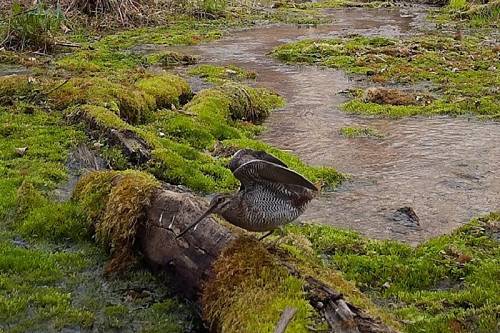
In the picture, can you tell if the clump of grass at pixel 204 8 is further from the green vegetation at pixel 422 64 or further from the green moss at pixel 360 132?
the green moss at pixel 360 132

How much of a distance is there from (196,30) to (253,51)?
6595 mm

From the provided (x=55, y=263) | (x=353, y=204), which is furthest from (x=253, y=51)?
(x=55, y=263)

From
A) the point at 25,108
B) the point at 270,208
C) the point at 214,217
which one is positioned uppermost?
the point at 270,208

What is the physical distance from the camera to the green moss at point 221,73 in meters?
21.0

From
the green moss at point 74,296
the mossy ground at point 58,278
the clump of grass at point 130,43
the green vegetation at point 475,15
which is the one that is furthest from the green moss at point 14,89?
the green vegetation at point 475,15

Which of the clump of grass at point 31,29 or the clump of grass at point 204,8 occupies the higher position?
the clump of grass at point 31,29

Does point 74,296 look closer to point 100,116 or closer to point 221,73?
point 100,116

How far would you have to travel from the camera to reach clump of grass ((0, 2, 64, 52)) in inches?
848

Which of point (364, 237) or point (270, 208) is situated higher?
point (270, 208)

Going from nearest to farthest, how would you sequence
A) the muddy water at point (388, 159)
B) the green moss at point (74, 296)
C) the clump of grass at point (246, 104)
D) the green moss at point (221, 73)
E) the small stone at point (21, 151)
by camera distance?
1. the green moss at point (74, 296)
2. the muddy water at point (388, 159)
3. the small stone at point (21, 151)
4. the clump of grass at point (246, 104)
5. the green moss at point (221, 73)

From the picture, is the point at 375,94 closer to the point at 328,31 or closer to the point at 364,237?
the point at 364,237

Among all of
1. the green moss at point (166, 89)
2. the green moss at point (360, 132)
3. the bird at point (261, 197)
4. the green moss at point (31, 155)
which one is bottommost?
the green moss at point (360, 132)

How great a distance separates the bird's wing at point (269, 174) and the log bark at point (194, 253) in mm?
772

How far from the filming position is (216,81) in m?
20.0
